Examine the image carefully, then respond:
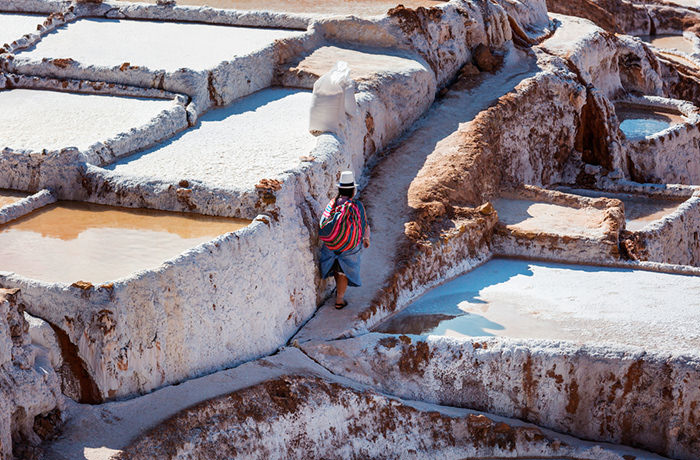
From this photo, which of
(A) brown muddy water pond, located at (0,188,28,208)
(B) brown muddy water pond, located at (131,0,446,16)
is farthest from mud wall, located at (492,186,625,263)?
(A) brown muddy water pond, located at (0,188,28,208)

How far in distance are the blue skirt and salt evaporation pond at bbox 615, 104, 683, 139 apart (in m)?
9.01

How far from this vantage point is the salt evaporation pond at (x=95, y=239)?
287 inches

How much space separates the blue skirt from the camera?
8578mm

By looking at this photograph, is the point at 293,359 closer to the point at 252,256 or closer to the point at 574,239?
the point at 252,256

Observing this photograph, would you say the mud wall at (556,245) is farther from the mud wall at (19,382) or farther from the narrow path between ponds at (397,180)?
the mud wall at (19,382)

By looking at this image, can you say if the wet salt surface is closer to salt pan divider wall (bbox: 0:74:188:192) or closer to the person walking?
the person walking

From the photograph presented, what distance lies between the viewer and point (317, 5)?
48.7 ft

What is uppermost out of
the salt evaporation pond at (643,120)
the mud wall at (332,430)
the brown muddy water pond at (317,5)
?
the brown muddy water pond at (317,5)

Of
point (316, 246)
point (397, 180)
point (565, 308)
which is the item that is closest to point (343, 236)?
point (316, 246)

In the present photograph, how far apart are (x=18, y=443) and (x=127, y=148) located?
12.8 ft

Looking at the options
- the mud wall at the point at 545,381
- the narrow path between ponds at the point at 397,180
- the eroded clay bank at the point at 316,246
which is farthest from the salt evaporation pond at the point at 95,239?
the mud wall at the point at 545,381

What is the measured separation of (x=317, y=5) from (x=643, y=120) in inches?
260

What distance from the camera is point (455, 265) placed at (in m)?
10.0

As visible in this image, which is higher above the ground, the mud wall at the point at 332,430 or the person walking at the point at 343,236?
the person walking at the point at 343,236
